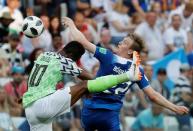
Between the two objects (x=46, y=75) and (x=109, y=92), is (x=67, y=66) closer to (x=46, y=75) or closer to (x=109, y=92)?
(x=46, y=75)

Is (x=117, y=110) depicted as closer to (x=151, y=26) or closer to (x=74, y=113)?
(x=74, y=113)

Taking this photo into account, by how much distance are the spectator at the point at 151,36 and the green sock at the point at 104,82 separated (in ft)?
26.4

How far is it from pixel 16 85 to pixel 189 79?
3814 millimetres

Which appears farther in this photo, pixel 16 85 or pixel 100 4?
pixel 100 4

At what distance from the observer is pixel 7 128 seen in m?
15.6

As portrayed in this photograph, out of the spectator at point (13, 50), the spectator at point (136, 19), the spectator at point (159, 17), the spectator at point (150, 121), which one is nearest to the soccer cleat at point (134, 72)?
the spectator at point (150, 121)

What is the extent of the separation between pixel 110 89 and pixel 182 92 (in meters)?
5.56

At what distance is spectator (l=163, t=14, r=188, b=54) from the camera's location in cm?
1941

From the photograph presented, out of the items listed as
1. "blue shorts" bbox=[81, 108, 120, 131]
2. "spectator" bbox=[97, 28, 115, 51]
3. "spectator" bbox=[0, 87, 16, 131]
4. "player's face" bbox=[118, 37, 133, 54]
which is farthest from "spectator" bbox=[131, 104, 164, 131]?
"player's face" bbox=[118, 37, 133, 54]

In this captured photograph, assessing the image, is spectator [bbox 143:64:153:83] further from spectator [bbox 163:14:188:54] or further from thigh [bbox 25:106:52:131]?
thigh [bbox 25:106:52:131]

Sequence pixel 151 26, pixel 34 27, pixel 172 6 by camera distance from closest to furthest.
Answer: pixel 34 27 → pixel 151 26 → pixel 172 6

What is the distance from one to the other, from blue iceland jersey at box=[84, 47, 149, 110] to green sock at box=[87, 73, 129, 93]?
73cm

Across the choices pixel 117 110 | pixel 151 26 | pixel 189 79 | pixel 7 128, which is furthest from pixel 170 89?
pixel 117 110

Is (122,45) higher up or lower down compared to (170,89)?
higher up
